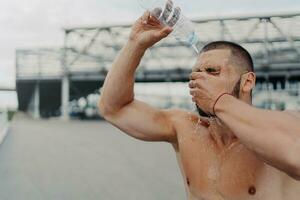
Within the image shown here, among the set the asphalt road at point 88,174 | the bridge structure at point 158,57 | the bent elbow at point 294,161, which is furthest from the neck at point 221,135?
the bridge structure at point 158,57

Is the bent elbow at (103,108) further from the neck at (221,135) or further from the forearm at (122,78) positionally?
→ the neck at (221,135)

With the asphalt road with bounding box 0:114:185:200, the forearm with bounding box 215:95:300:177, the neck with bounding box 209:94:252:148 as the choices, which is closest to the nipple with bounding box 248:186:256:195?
the neck with bounding box 209:94:252:148

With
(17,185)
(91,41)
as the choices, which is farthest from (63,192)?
(91,41)

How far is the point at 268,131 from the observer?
4.73 ft

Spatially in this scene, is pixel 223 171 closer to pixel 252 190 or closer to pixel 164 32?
pixel 252 190

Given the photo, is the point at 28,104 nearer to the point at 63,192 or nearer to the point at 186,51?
the point at 186,51

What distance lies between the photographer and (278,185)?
74.4 inches

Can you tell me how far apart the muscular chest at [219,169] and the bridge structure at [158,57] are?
23039 mm


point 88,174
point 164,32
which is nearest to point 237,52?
point 164,32

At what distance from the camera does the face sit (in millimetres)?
1710

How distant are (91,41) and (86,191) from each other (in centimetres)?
2448

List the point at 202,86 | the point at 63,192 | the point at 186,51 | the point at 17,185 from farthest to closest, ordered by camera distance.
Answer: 1. the point at 186,51
2. the point at 17,185
3. the point at 63,192
4. the point at 202,86

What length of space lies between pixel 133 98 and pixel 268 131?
80 cm

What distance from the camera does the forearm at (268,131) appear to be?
142 cm
